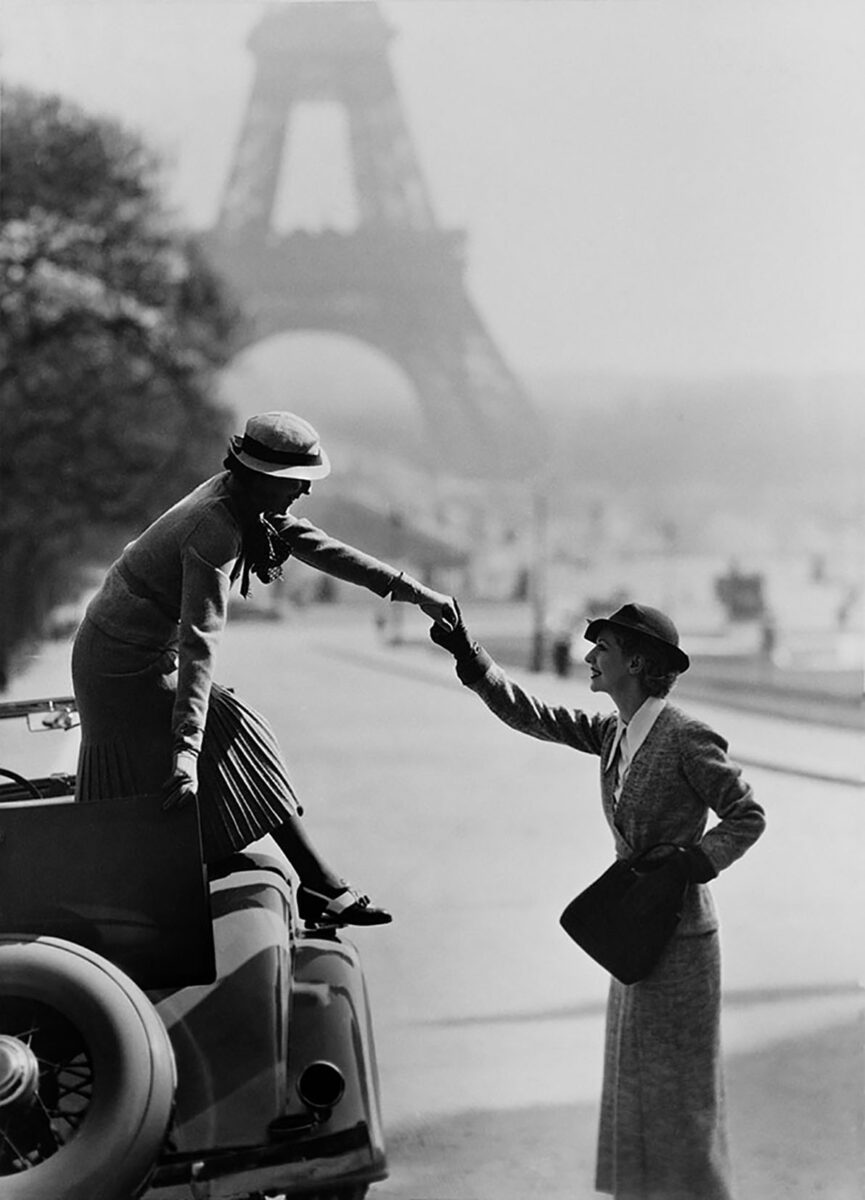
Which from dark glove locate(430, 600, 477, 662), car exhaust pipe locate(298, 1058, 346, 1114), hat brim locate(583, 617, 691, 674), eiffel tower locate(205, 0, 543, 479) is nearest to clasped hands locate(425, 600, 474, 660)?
dark glove locate(430, 600, 477, 662)

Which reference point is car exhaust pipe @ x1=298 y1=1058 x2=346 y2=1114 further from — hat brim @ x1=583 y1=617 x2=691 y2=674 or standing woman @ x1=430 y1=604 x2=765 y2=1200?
hat brim @ x1=583 y1=617 x2=691 y2=674

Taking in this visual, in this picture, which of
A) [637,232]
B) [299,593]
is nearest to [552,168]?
[637,232]

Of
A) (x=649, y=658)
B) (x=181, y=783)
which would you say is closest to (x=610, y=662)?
(x=649, y=658)

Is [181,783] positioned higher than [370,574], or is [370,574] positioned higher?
[370,574]

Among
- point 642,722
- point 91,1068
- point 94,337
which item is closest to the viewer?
point 91,1068

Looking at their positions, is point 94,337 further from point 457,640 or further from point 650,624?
point 650,624

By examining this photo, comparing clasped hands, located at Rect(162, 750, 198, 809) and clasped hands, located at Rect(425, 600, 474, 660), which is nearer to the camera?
clasped hands, located at Rect(162, 750, 198, 809)
